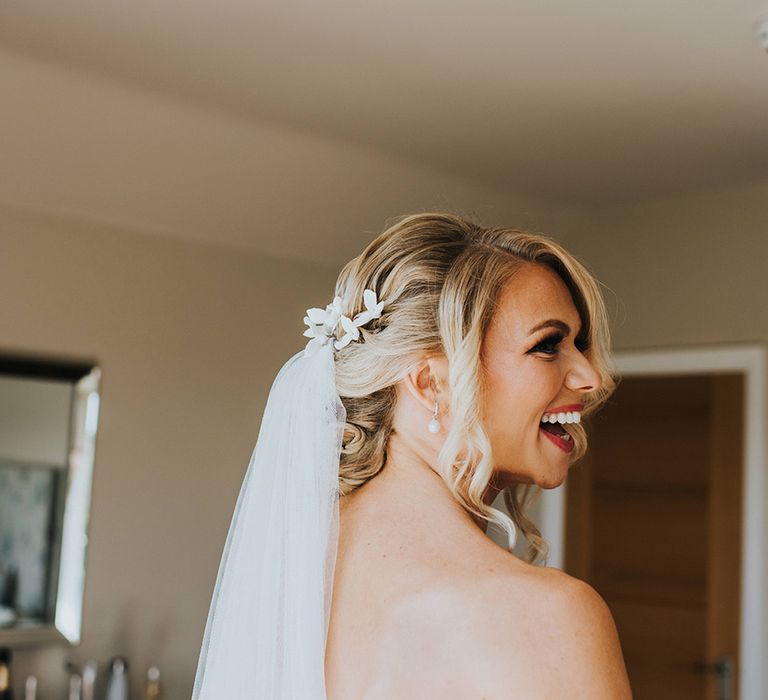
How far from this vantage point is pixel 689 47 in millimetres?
2443

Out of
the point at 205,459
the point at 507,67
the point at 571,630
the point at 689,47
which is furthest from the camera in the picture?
the point at 205,459

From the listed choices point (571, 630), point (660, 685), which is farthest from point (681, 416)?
point (571, 630)

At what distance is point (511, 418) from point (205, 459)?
2.30 metres

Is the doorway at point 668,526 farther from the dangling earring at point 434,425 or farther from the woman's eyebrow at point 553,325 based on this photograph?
the dangling earring at point 434,425

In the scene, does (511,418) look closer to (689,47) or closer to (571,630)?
(571,630)

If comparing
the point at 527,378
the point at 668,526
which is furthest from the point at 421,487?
the point at 668,526

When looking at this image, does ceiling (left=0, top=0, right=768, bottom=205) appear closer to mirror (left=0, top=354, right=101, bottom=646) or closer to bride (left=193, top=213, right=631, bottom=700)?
mirror (left=0, top=354, right=101, bottom=646)

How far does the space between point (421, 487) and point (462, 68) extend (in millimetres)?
1637

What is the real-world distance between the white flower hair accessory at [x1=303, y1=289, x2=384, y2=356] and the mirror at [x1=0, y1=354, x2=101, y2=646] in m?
1.84

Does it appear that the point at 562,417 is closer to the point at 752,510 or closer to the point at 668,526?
the point at 752,510

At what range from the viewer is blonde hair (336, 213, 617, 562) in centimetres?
122

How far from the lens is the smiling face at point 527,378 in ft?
4.17

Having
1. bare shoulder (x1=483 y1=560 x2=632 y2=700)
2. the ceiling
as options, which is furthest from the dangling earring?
the ceiling

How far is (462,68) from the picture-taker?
8.59ft
